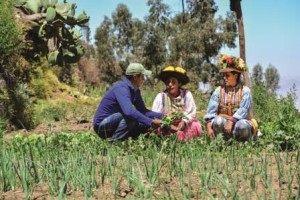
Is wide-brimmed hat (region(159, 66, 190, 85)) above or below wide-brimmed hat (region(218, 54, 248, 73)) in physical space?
below

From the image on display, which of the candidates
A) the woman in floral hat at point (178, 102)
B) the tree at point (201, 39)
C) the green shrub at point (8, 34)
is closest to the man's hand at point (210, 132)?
the woman in floral hat at point (178, 102)

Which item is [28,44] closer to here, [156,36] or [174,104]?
[174,104]

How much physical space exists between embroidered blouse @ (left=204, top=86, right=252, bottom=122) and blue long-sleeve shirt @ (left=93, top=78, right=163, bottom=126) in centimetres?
62

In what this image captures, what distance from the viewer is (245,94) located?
7324 mm

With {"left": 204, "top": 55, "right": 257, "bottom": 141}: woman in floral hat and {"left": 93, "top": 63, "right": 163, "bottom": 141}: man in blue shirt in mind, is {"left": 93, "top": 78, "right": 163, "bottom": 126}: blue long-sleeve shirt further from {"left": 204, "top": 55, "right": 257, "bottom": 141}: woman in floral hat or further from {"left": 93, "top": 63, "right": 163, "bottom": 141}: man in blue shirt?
{"left": 204, "top": 55, "right": 257, "bottom": 141}: woman in floral hat

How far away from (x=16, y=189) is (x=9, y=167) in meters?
0.16

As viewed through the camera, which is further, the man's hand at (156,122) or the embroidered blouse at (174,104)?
the embroidered blouse at (174,104)

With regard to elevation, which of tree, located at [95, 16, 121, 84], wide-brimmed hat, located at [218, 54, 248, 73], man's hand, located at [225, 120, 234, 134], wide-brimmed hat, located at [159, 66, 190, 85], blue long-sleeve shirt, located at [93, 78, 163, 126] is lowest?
man's hand, located at [225, 120, 234, 134]

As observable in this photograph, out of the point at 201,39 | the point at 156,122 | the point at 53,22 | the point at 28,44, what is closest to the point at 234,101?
the point at 156,122

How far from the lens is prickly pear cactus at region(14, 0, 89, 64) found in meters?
13.3

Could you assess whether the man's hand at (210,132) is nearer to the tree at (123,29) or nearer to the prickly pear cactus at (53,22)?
the prickly pear cactus at (53,22)

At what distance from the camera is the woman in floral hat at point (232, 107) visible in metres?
7.27

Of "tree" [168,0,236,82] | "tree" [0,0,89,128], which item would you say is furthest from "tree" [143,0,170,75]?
"tree" [0,0,89,128]

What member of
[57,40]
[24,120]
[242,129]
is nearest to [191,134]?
[242,129]
